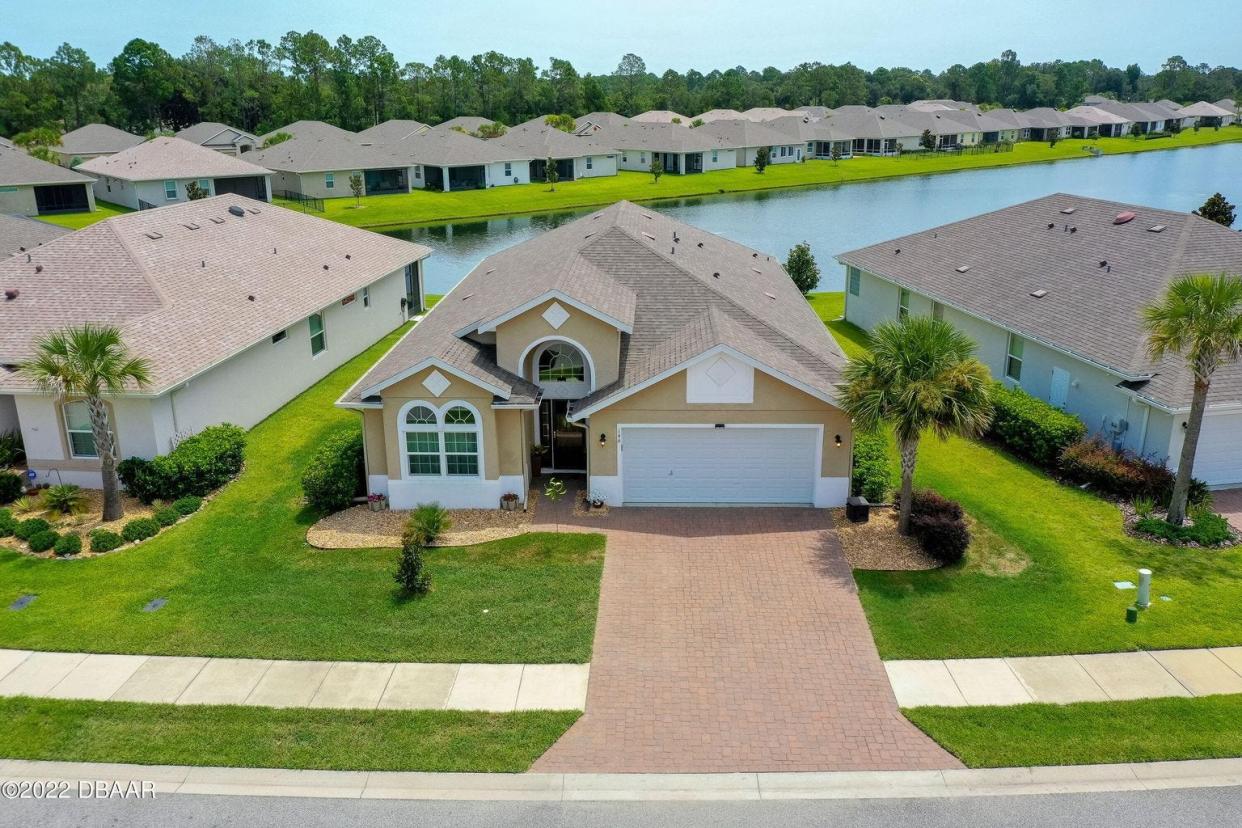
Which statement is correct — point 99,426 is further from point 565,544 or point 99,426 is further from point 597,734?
point 597,734

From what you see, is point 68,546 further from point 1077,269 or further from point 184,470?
point 1077,269

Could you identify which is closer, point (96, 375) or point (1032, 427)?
point (96, 375)

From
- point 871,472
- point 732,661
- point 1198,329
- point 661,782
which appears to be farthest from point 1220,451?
point 661,782

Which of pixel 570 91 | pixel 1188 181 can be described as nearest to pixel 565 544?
pixel 1188 181

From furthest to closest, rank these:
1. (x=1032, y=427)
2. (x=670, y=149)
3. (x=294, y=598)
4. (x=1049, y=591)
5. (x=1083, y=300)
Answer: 1. (x=670, y=149)
2. (x=1083, y=300)
3. (x=1032, y=427)
4. (x=294, y=598)
5. (x=1049, y=591)

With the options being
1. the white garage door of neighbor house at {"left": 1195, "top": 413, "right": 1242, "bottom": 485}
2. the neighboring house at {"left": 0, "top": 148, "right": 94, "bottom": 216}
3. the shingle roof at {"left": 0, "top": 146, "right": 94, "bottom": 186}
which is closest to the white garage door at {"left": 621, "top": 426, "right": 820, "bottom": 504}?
the white garage door of neighbor house at {"left": 1195, "top": 413, "right": 1242, "bottom": 485}

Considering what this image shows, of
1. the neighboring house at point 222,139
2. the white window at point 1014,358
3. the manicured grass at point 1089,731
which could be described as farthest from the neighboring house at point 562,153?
the manicured grass at point 1089,731
